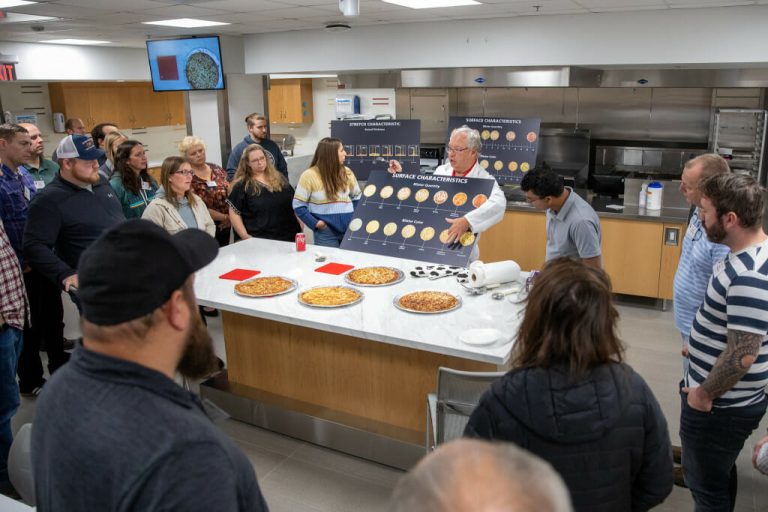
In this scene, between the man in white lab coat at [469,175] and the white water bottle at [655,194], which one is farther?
the white water bottle at [655,194]

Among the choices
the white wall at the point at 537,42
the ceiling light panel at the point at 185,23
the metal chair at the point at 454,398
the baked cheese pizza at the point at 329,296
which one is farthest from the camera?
the ceiling light panel at the point at 185,23

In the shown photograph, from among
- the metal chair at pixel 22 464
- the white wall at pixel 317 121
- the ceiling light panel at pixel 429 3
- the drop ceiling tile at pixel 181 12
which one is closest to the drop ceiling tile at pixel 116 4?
the drop ceiling tile at pixel 181 12

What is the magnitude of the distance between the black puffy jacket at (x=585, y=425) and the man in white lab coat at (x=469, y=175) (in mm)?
2268

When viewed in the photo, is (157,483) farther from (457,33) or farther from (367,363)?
(457,33)

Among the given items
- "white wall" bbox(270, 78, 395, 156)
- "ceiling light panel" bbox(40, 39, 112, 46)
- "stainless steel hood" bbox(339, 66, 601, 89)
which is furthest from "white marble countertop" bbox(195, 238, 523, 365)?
"white wall" bbox(270, 78, 395, 156)

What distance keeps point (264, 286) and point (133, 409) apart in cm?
245

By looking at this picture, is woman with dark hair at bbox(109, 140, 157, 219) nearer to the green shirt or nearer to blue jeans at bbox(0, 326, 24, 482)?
the green shirt

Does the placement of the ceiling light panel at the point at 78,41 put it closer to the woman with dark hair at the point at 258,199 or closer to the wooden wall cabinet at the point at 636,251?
the woman with dark hair at the point at 258,199

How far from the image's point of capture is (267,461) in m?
3.47

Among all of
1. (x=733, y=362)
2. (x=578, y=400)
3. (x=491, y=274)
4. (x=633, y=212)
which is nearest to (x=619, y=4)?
(x=633, y=212)

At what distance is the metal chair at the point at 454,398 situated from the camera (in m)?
2.42

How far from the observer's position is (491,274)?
3367mm

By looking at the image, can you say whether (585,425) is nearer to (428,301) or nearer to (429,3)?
(428,301)

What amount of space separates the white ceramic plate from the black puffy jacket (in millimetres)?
1165
